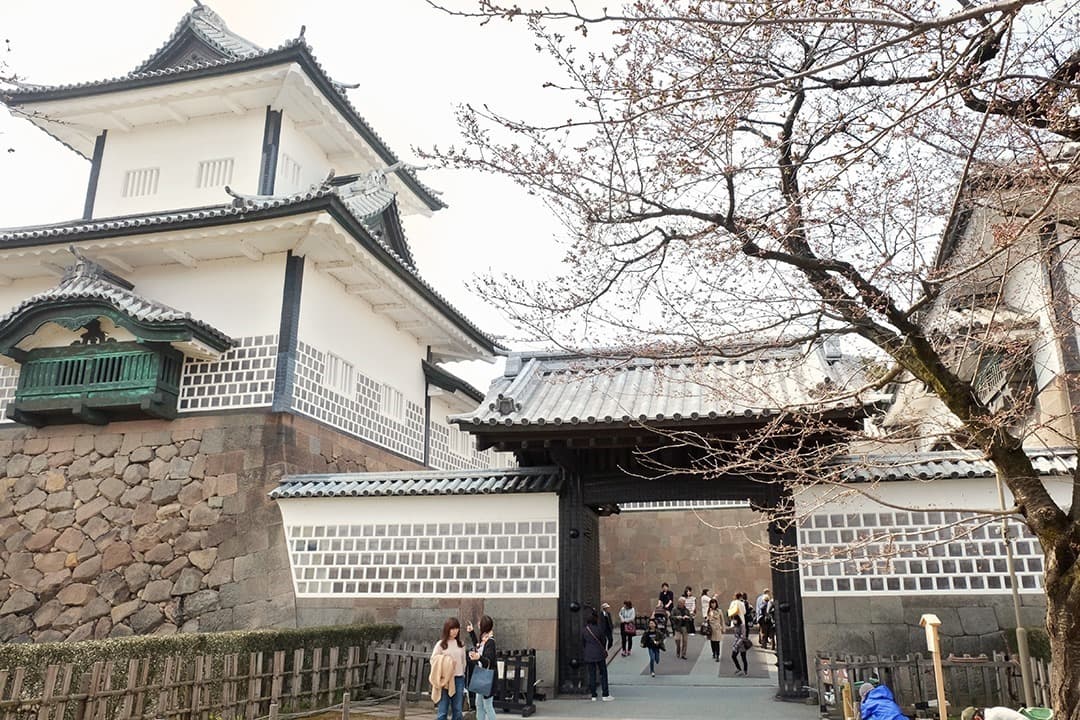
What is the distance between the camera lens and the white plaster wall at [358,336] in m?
14.7

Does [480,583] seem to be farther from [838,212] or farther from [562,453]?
[838,212]

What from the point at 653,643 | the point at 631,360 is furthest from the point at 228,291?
the point at 653,643

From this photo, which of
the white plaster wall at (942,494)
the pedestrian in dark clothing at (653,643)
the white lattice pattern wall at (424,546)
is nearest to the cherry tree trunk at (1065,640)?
the white plaster wall at (942,494)

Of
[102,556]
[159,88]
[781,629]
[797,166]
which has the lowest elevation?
[781,629]

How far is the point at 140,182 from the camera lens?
17.0 m

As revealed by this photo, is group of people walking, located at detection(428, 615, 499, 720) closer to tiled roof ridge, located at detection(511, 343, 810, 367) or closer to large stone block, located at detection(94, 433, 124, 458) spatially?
tiled roof ridge, located at detection(511, 343, 810, 367)

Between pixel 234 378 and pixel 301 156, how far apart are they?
6174 mm

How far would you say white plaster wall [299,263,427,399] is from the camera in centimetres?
1466

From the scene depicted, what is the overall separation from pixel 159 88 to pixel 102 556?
942 centimetres

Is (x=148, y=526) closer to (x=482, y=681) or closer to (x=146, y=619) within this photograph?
(x=146, y=619)

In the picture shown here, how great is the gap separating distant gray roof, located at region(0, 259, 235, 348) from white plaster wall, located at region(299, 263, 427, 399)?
61.6 inches

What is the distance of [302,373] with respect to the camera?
1410 cm

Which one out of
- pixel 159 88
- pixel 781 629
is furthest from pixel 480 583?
pixel 159 88

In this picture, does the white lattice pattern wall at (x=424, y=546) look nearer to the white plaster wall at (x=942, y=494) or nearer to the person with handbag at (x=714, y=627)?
the white plaster wall at (x=942, y=494)
